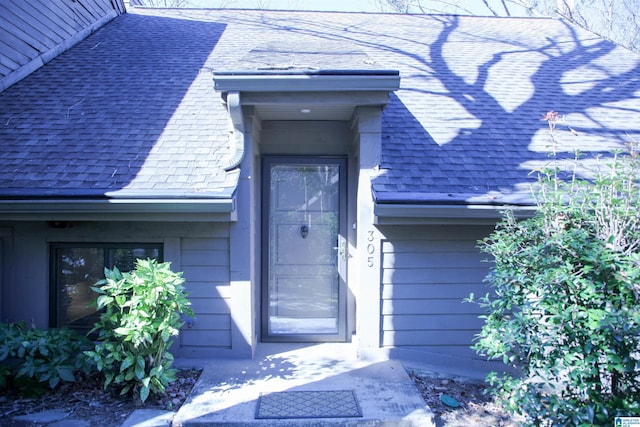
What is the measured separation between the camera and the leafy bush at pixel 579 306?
98.7 inches

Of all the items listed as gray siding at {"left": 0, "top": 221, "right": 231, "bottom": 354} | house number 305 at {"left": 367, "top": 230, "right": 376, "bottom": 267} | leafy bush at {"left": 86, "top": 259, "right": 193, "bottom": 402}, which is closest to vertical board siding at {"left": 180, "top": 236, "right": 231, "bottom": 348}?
gray siding at {"left": 0, "top": 221, "right": 231, "bottom": 354}

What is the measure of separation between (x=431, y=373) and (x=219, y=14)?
25.3 ft

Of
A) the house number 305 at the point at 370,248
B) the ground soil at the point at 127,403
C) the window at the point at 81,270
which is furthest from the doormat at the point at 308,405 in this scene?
the window at the point at 81,270

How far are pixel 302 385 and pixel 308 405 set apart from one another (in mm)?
400

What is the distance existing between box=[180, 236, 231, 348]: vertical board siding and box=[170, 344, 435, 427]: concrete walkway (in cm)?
28

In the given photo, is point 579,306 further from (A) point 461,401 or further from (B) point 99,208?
(B) point 99,208

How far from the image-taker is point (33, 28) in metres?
6.45

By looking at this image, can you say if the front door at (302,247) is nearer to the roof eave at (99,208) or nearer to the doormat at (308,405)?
the roof eave at (99,208)

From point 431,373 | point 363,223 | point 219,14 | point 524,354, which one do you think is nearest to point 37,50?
point 219,14

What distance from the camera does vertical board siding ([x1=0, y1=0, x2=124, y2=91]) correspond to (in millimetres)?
5961

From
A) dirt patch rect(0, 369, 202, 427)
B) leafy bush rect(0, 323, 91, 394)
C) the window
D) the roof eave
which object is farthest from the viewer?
the window

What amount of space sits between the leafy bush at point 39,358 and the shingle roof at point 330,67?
1331 mm

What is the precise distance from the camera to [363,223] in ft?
15.2

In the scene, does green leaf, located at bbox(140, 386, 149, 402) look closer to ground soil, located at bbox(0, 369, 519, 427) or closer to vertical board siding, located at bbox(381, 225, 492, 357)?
ground soil, located at bbox(0, 369, 519, 427)
